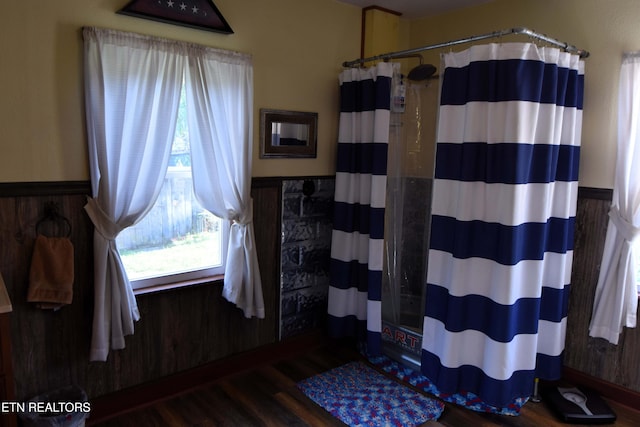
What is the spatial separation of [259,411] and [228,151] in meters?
1.41

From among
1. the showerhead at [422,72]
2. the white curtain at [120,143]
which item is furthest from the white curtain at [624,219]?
the white curtain at [120,143]

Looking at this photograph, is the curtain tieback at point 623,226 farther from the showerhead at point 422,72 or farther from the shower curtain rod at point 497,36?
the showerhead at point 422,72

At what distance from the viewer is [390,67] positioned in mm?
2729

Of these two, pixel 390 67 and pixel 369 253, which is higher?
pixel 390 67

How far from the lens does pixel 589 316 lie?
8.45 ft

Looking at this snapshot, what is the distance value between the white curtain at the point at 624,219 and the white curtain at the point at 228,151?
6.29 ft

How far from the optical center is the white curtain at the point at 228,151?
2.39 m

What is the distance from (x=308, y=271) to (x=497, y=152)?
1450 millimetres

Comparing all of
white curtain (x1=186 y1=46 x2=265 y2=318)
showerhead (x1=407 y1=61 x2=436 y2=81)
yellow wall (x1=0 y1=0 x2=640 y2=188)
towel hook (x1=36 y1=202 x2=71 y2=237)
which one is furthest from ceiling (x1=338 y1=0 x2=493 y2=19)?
towel hook (x1=36 y1=202 x2=71 y2=237)

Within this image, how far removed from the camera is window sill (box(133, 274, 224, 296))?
7.76ft

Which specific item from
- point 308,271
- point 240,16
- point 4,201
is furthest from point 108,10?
point 308,271

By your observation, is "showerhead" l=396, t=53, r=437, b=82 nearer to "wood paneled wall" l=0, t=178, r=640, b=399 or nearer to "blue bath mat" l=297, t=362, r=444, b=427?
"wood paneled wall" l=0, t=178, r=640, b=399

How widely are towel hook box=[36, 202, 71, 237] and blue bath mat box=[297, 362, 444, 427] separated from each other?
5.00 ft

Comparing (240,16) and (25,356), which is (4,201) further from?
(240,16)
